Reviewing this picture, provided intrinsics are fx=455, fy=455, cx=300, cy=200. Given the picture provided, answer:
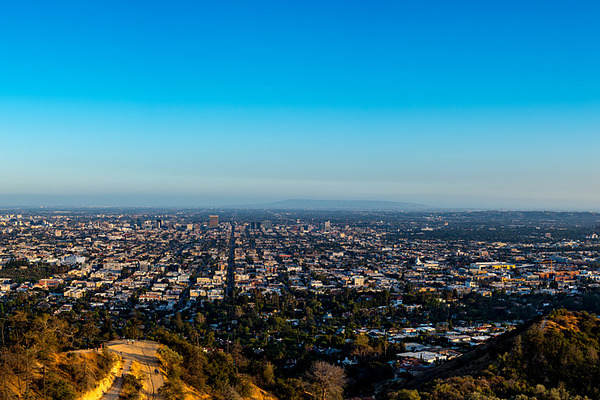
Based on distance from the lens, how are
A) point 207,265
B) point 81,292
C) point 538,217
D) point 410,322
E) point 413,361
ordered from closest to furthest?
point 413,361
point 410,322
point 81,292
point 207,265
point 538,217

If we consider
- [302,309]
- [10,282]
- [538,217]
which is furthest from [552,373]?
[538,217]

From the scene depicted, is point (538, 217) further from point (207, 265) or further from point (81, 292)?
point (81, 292)

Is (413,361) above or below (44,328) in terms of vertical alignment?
below

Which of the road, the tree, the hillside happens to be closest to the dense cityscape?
the tree

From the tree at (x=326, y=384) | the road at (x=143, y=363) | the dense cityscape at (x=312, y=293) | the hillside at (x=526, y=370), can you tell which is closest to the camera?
the road at (x=143, y=363)

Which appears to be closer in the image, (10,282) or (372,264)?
(10,282)

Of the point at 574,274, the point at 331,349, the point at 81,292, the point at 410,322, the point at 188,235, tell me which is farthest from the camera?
the point at 188,235

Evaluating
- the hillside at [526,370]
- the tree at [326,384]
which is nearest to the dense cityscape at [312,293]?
the tree at [326,384]

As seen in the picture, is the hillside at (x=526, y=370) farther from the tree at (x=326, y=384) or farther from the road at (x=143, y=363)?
the road at (x=143, y=363)
